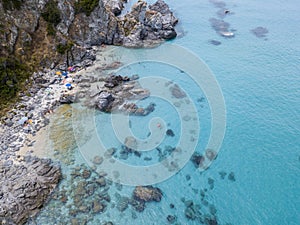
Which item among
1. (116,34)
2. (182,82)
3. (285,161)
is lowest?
(285,161)

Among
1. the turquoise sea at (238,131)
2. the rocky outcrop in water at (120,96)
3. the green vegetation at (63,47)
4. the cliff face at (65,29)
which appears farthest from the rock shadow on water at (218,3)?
the green vegetation at (63,47)

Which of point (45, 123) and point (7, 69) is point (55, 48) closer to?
point (7, 69)

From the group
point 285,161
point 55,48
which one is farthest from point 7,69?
point 285,161

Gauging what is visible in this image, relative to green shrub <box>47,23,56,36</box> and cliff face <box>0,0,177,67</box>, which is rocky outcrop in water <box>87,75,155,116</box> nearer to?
cliff face <box>0,0,177,67</box>

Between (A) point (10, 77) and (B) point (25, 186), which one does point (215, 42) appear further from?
(B) point (25, 186)

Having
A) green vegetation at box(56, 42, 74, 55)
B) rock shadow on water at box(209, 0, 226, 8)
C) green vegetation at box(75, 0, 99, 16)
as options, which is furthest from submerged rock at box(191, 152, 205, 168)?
rock shadow on water at box(209, 0, 226, 8)

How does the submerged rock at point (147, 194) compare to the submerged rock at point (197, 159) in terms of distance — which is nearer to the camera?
the submerged rock at point (147, 194)

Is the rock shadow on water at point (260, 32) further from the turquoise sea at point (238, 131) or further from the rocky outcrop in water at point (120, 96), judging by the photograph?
the rocky outcrop in water at point (120, 96)
